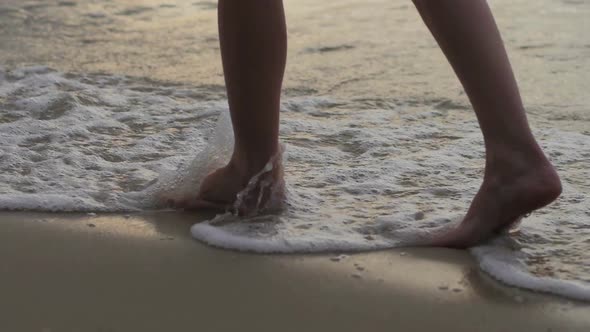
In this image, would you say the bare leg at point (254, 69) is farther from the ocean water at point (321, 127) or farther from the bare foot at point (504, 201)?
the bare foot at point (504, 201)

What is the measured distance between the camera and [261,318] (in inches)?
64.5

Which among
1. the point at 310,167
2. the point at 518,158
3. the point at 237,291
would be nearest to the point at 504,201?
the point at 518,158

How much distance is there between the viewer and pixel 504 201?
184 centimetres

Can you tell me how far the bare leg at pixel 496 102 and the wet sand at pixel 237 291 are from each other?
0.16 m

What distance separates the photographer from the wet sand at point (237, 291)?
1616mm

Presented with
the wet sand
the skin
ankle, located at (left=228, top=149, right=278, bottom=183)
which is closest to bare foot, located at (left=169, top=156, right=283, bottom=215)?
ankle, located at (left=228, top=149, right=278, bottom=183)

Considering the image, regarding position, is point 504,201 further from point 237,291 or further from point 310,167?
point 310,167

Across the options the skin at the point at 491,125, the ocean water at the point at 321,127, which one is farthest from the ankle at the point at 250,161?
the skin at the point at 491,125

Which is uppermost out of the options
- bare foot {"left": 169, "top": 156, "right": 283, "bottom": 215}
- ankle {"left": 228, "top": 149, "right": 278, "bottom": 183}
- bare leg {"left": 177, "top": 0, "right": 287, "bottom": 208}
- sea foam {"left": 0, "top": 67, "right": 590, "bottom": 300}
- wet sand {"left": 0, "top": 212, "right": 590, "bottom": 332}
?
bare leg {"left": 177, "top": 0, "right": 287, "bottom": 208}

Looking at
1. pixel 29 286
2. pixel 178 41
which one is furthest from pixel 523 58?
pixel 29 286

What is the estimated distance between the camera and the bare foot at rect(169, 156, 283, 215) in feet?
6.89

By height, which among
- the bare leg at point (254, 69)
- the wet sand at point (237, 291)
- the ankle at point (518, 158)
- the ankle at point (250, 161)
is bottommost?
the wet sand at point (237, 291)

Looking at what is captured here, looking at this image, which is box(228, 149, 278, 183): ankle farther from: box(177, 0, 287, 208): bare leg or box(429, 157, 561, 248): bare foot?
box(429, 157, 561, 248): bare foot

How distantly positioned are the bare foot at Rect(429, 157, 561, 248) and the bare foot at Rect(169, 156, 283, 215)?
39cm
